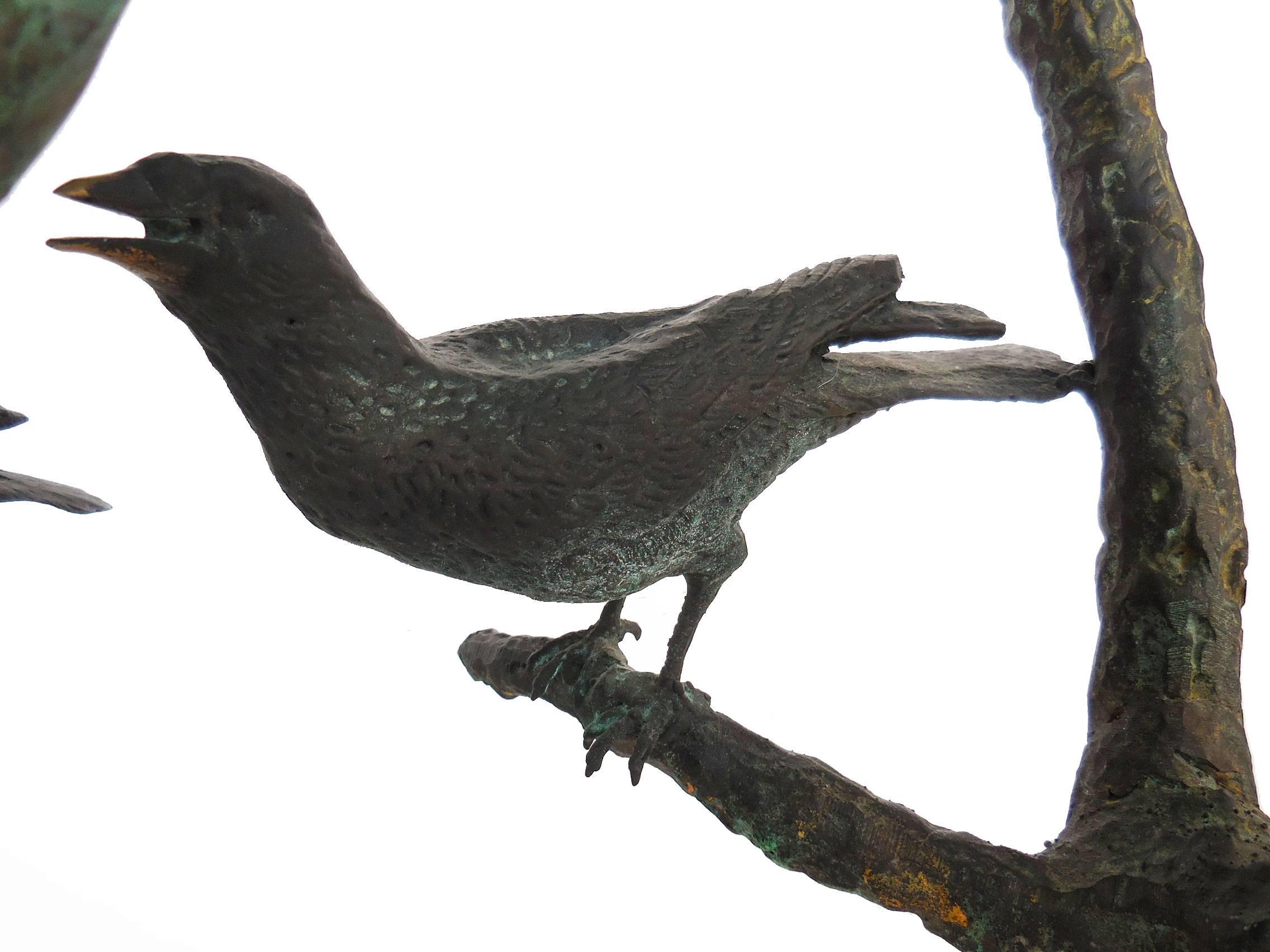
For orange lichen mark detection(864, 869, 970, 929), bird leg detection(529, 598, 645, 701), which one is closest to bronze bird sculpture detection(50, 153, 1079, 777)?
bird leg detection(529, 598, 645, 701)

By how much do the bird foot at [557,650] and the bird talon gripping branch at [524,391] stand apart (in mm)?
127

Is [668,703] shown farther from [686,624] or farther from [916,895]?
[916,895]

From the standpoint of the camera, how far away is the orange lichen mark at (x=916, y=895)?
972 millimetres

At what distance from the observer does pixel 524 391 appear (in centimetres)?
94

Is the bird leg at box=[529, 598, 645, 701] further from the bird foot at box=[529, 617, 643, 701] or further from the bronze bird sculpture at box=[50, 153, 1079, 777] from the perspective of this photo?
the bronze bird sculpture at box=[50, 153, 1079, 777]

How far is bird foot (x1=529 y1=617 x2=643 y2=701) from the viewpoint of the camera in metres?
1.23

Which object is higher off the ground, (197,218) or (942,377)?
(942,377)

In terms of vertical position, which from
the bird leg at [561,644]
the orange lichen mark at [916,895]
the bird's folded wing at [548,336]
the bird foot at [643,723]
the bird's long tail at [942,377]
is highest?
the bird's long tail at [942,377]

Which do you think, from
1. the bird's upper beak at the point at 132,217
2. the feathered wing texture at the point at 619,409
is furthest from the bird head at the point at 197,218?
the feathered wing texture at the point at 619,409

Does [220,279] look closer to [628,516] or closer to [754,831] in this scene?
[628,516]

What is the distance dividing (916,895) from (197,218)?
77 cm

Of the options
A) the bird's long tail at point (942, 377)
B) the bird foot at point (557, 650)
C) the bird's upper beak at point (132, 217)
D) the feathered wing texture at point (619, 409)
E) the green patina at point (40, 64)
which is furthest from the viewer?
the bird foot at point (557, 650)

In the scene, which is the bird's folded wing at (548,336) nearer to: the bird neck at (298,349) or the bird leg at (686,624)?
the bird neck at (298,349)

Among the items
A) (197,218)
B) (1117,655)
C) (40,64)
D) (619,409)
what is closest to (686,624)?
(619,409)
